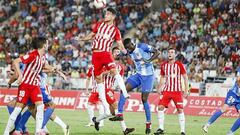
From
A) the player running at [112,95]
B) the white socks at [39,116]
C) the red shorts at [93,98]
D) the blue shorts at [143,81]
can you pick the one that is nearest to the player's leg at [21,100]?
the white socks at [39,116]

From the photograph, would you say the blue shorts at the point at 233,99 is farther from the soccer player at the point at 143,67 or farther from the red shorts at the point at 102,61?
the red shorts at the point at 102,61

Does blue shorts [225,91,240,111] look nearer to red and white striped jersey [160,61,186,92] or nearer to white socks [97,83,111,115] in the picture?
red and white striped jersey [160,61,186,92]

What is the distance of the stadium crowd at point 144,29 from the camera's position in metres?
38.7

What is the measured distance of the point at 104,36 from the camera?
17500mm

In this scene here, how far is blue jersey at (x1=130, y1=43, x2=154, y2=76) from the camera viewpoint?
66.0ft

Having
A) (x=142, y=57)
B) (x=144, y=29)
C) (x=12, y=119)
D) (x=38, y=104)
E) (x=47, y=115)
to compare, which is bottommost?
(x=47, y=115)

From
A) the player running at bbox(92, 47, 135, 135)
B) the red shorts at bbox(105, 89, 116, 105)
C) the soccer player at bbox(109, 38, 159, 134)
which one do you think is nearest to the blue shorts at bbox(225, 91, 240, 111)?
the soccer player at bbox(109, 38, 159, 134)

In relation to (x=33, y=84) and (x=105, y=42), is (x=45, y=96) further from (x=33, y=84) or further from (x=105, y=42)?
(x=105, y=42)

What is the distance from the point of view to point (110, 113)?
17.9m

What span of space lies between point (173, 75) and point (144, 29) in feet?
78.5

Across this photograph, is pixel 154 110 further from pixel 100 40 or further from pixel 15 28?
pixel 15 28

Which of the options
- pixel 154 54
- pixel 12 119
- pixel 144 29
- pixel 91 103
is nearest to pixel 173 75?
pixel 154 54

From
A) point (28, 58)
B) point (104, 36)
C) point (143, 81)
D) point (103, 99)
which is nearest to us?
point (28, 58)

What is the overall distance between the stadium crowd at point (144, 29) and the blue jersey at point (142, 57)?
652 inches
